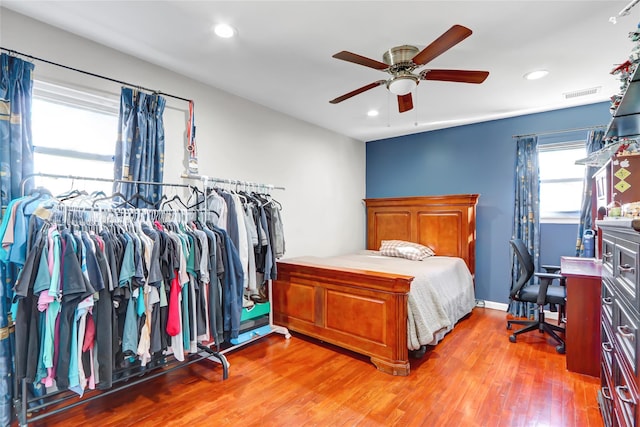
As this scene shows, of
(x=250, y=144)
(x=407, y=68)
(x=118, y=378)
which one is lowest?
(x=118, y=378)

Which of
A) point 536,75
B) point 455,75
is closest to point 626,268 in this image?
point 455,75

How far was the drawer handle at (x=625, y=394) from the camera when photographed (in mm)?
1141

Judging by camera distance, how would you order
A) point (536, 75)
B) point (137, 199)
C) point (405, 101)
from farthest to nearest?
point (536, 75), point (405, 101), point (137, 199)

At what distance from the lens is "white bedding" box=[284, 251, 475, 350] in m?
2.73

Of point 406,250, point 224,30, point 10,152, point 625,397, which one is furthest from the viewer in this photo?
point 406,250

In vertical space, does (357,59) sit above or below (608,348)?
above

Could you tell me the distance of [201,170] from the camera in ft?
10.2

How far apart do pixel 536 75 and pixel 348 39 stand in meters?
1.89

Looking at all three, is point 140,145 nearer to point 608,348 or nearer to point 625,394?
point 625,394

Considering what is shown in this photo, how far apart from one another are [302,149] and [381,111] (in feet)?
3.83

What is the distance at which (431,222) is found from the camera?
466 centimetres

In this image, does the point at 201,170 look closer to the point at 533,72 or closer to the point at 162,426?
the point at 162,426

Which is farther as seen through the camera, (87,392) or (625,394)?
(87,392)

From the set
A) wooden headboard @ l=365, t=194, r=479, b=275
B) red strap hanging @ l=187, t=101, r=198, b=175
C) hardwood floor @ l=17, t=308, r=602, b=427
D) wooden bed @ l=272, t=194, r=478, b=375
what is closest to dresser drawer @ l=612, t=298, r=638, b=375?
hardwood floor @ l=17, t=308, r=602, b=427
